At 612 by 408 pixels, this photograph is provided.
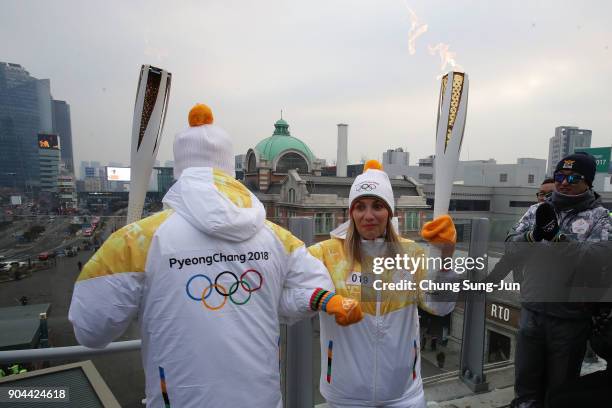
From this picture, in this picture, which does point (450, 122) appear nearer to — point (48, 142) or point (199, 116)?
point (199, 116)

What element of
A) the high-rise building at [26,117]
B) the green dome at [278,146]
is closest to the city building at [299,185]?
the green dome at [278,146]

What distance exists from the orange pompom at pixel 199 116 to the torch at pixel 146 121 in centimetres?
87

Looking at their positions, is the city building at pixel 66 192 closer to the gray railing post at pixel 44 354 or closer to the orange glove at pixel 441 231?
the gray railing post at pixel 44 354

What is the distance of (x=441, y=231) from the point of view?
5.20 feet

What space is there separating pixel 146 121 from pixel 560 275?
2.71 meters

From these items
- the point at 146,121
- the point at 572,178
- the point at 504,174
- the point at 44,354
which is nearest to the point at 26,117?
the point at 146,121

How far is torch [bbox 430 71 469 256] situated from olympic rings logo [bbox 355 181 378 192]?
51cm

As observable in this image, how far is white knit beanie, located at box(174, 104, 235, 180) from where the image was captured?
143 cm

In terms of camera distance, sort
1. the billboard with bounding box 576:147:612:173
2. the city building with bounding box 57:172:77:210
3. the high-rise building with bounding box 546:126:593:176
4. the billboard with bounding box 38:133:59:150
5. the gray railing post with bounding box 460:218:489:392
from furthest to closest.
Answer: the high-rise building with bounding box 546:126:593:176, the billboard with bounding box 576:147:612:173, the billboard with bounding box 38:133:59:150, the city building with bounding box 57:172:77:210, the gray railing post with bounding box 460:218:489:392

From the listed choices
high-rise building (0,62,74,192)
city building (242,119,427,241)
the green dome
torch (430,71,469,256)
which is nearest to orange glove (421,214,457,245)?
torch (430,71,469,256)

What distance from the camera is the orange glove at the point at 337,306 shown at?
1.42 m

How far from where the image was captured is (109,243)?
4.08ft

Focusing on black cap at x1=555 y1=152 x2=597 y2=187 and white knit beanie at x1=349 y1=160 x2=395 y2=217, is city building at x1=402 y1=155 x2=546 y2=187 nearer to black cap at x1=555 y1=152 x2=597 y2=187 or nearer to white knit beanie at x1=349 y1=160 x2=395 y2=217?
black cap at x1=555 y1=152 x2=597 y2=187

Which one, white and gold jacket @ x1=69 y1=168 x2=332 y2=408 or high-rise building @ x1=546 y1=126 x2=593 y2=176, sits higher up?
high-rise building @ x1=546 y1=126 x2=593 y2=176
